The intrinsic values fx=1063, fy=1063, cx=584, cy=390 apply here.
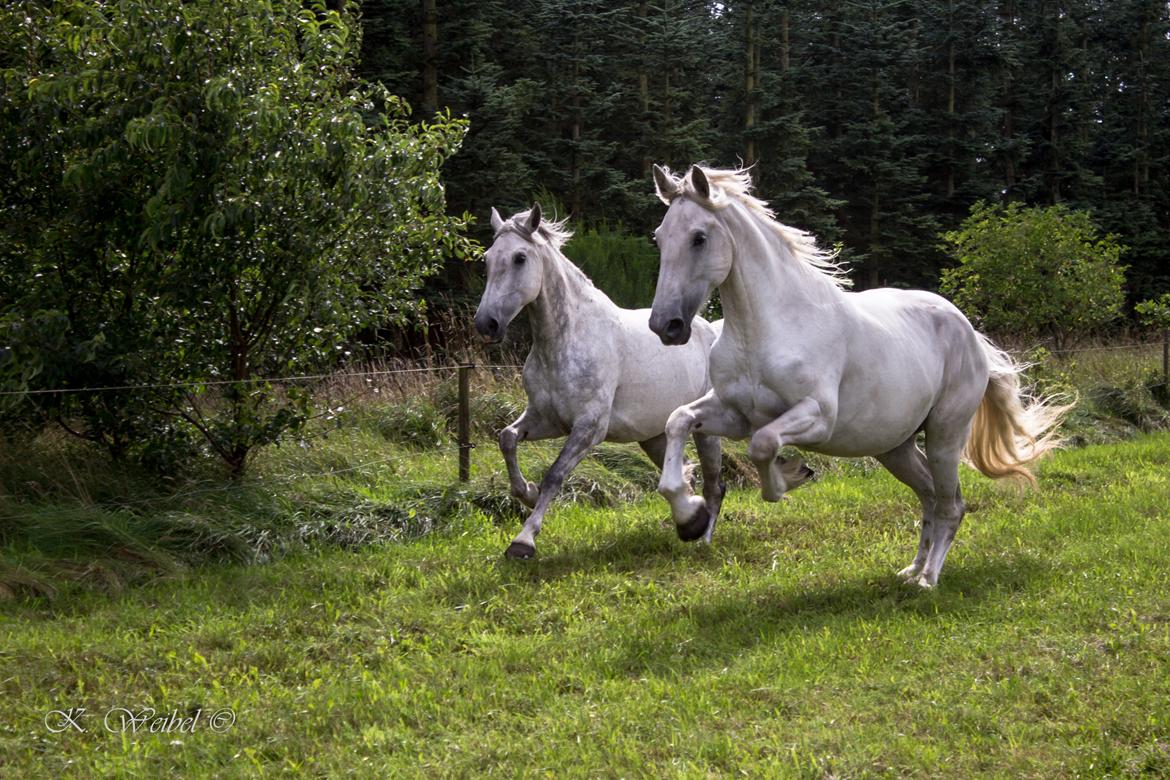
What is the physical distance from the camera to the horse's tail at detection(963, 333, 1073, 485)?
693cm

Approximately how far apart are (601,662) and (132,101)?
476 cm

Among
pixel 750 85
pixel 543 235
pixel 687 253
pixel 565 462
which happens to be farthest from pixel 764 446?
pixel 750 85

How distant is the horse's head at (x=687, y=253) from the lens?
5.26 m

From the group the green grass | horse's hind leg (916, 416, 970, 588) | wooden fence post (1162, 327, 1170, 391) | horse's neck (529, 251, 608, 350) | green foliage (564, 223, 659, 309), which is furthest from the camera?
green foliage (564, 223, 659, 309)

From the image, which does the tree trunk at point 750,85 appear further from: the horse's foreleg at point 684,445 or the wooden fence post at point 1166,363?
the horse's foreleg at point 684,445

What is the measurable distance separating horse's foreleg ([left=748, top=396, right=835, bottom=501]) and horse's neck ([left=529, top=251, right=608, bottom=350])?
212cm

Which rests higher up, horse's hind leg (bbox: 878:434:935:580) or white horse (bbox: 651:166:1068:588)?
white horse (bbox: 651:166:1068:588)

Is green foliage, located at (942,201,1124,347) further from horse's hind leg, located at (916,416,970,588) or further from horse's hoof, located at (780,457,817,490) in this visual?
horse's hoof, located at (780,457,817,490)

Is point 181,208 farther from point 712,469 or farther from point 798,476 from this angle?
point 798,476

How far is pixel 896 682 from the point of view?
14.2 ft

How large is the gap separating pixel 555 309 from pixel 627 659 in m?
3.02

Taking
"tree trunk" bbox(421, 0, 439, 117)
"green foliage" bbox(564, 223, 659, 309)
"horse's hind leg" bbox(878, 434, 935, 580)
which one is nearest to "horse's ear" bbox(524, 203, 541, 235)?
"horse's hind leg" bbox(878, 434, 935, 580)

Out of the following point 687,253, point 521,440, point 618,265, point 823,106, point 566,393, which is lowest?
point 521,440
